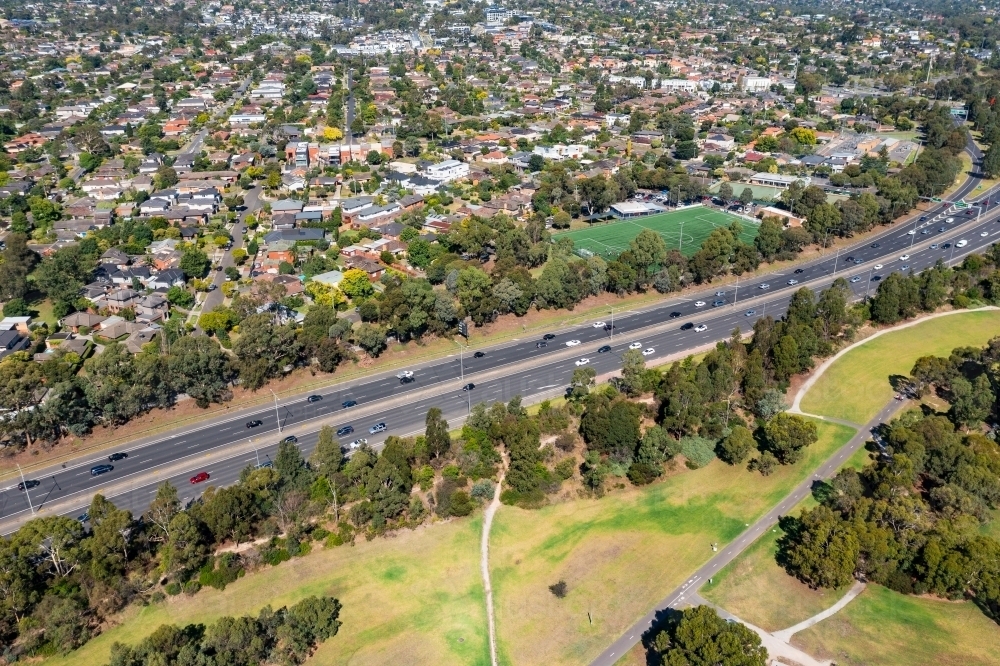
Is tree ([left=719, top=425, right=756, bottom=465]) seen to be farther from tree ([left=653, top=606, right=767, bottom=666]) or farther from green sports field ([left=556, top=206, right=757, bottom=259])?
green sports field ([left=556, top=206, right=757, bottom=259])

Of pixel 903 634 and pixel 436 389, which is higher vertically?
pixel 903 634

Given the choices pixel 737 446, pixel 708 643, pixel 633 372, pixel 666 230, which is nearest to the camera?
pixel 708 643

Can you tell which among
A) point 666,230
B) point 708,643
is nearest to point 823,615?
point 708,643

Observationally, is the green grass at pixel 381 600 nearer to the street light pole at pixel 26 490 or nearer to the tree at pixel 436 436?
the tree at pixel 436 436

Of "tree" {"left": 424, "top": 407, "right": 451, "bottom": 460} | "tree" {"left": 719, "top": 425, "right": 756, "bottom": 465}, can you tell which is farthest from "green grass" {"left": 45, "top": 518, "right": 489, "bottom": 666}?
→ "tree" {"left": 719, "top": 425, "right": 756, "bottom": 465}

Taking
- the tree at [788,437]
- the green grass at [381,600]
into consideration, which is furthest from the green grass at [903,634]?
the green grass at [381,600]

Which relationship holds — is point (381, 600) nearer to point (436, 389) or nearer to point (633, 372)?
point (436, 389)
